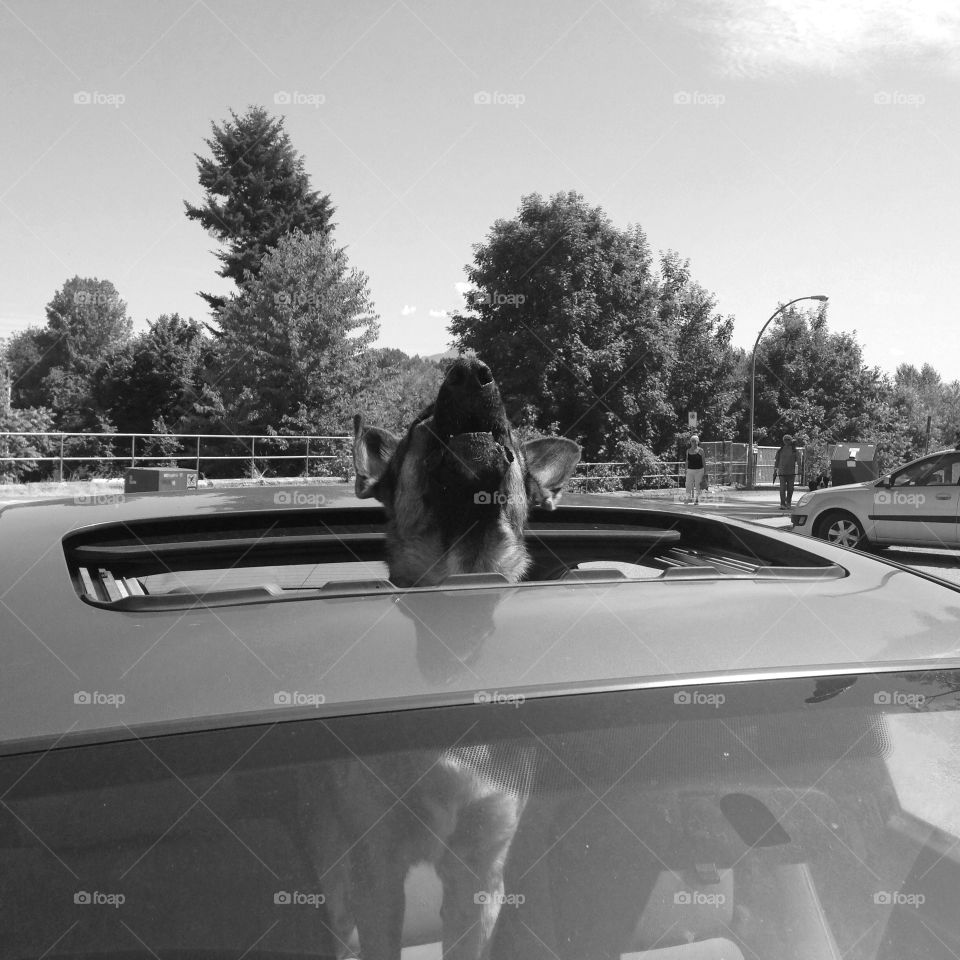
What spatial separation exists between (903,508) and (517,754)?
13866 millimetres

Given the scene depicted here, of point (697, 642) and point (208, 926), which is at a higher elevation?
point (697, 642)

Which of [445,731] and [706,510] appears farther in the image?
[706,510]

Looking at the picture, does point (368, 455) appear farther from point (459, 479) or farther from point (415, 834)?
point (415, 834)

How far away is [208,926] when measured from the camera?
1.13 metres

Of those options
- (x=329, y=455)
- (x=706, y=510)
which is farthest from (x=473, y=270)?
(x=706, y=510)

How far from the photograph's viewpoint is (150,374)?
46062 mm

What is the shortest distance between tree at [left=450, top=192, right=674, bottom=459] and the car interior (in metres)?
29.1

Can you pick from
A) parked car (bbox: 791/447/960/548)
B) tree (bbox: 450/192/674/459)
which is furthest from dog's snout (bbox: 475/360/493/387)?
tree (bbox: 450/192/674/459)

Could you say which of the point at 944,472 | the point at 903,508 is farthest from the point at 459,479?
the point at 944,472

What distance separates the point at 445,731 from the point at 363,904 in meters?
0.31

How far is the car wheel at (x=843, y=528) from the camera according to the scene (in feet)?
45.4

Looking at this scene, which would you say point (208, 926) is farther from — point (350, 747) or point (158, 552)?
point (158, 552)

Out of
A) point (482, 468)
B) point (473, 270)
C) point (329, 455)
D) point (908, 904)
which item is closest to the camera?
point (908, 904)

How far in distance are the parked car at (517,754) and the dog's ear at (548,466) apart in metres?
0.41
